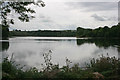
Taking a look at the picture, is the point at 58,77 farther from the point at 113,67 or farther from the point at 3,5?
the point at 3,5

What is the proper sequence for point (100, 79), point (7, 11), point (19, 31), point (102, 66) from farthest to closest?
point (19, 31) → point (102, 66) → point (7, 11) → point (100, 79)

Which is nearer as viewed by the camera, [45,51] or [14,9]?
[14,9]

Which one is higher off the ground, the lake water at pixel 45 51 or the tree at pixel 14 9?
the tree at pixel 14 9

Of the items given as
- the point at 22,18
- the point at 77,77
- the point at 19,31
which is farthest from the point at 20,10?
the point at 77,77

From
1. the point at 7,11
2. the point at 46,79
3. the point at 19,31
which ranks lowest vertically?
the point at 46,79

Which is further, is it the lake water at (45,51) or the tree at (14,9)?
the lake water at (45,51)

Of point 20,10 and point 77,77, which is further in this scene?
point 20,10

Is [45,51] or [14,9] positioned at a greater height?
[14,9]

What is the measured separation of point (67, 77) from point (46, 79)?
43 cm

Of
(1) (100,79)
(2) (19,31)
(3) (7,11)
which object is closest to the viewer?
(1) (100,79)

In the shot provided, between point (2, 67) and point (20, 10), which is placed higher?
point (20, 10)

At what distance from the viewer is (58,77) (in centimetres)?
360

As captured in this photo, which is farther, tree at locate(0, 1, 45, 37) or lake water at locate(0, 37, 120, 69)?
lake water at locate(0, 37, 120, 69)

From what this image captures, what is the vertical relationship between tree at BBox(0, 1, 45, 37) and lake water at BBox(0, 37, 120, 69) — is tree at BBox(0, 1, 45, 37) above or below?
above
